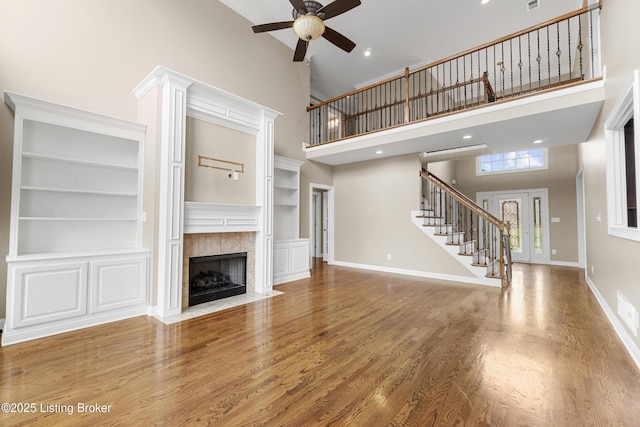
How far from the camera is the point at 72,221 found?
3.35 metres

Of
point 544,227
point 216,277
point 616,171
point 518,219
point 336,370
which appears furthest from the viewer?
point 518,219

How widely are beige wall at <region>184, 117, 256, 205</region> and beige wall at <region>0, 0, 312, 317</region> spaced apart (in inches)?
37.8

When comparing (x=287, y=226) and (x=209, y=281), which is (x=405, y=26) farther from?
(x=209, y=281)

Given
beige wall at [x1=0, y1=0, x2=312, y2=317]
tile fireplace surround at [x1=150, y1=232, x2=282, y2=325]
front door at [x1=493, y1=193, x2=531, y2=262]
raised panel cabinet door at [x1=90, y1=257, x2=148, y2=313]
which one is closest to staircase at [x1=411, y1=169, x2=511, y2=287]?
front door at [x1=493, y1=193, x2=531, y2=262]

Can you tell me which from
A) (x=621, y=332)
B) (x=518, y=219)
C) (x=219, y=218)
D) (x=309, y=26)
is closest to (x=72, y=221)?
(x=219, y=218)

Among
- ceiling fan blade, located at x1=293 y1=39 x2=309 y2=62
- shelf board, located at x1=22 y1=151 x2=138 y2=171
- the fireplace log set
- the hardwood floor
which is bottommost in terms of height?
the hardwood floor

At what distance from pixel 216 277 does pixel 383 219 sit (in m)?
3.93

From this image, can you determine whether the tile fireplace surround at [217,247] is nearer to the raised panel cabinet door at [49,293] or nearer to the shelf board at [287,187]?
the raised panel cabinet door at [49,293]

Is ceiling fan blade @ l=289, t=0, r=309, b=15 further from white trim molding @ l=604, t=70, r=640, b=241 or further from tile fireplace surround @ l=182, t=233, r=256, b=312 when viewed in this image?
white trim molding @ l=604, t=70, r=640, b=241

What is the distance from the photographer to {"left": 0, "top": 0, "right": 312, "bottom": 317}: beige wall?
3.04 m

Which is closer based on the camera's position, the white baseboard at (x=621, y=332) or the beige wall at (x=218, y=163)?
the white baseboard at (x=621, y=332)

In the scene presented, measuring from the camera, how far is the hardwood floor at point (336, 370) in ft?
5.53

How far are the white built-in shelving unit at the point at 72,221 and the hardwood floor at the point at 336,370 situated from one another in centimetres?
29

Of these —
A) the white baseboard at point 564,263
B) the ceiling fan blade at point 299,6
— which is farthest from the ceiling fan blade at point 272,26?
the white baseboard at point 564,263
